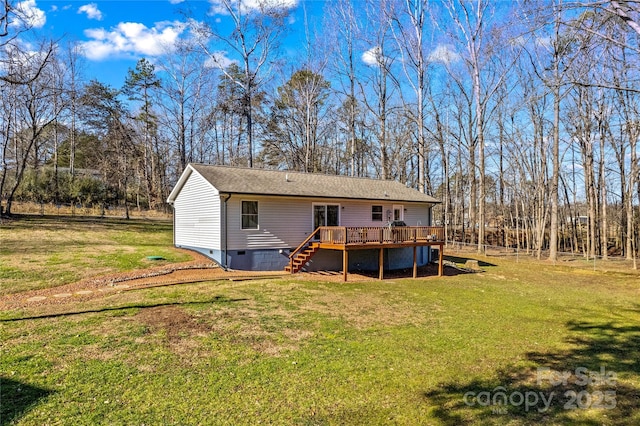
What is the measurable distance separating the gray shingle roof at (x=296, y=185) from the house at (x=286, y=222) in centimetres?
4

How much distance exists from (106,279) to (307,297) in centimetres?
616

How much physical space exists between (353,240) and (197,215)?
7.22m

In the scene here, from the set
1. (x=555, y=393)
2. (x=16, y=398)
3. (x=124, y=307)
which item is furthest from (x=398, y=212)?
(x=16, y=398)

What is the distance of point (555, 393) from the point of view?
488 centimetres

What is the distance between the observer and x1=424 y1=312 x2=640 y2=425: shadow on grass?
13.8ft

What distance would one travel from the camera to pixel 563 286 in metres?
13.8

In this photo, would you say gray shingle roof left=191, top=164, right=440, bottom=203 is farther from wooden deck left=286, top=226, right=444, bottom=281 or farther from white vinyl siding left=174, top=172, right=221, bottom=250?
wooden deck left=286, top=226, right=444, bottom=281

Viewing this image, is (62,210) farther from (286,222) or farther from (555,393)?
(555,393)

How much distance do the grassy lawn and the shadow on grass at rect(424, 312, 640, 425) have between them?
0.03 meters

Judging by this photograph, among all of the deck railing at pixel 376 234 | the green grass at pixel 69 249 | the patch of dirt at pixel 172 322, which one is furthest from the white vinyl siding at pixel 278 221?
the patch of dirt at pixel 172 322

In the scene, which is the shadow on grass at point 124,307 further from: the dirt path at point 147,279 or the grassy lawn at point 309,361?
the dirt path at point 147,279

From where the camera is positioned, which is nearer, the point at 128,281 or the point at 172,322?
the point at 172,322

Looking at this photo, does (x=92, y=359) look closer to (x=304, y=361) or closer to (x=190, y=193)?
(x=304, y=361)

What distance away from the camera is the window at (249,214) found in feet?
47.2
